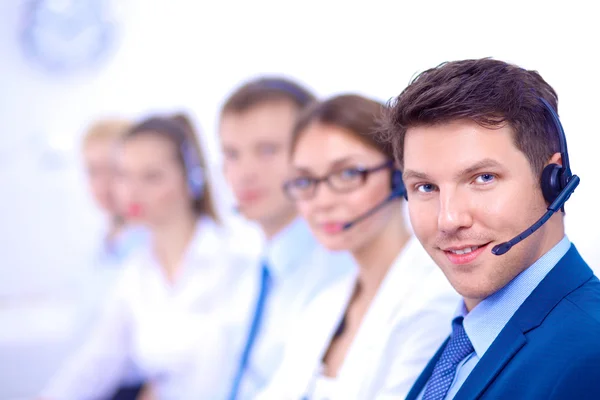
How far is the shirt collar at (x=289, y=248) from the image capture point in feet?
7.23

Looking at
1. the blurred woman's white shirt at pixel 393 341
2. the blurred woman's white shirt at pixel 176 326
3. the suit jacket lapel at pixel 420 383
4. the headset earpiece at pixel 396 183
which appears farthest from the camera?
the blurred woman's white shirt at pixel 176 326

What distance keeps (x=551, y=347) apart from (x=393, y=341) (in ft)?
1.88

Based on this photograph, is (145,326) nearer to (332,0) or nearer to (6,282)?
(6,282)

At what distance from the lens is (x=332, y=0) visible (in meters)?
2.36

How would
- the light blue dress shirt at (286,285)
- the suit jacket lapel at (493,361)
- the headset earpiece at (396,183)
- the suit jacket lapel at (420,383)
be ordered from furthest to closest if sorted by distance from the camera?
1. the light blue dress shirt at (286,285)
2. the headset earpiece at (396,183)
3. the suit jacket lapel at (420,383)
4. the suit jacket lapel at (493,361)

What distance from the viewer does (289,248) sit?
2213mm

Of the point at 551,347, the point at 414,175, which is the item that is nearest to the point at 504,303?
the point at 551,347

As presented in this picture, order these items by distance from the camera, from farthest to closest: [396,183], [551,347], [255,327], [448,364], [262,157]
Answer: [262,157] → [255,327] → [396,183] → [448,364] → [551,347]

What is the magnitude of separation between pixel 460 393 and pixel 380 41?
1.44 meters

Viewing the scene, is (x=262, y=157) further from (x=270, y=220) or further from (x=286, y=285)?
(x=286, y=285)

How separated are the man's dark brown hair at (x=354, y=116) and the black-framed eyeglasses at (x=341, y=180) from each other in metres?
0.06

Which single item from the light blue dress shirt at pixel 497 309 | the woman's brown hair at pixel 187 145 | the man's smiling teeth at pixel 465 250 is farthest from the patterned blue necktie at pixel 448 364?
the woman's brown hair at pixel 187 145

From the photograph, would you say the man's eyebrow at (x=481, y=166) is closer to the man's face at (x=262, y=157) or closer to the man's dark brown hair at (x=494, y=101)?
the man's dark brown hair at (x=494, y=101)

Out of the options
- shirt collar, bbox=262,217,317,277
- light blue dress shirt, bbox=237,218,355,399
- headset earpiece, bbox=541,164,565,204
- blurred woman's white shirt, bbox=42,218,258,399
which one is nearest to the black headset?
headset earpiece, bbox=541,164,565,204
